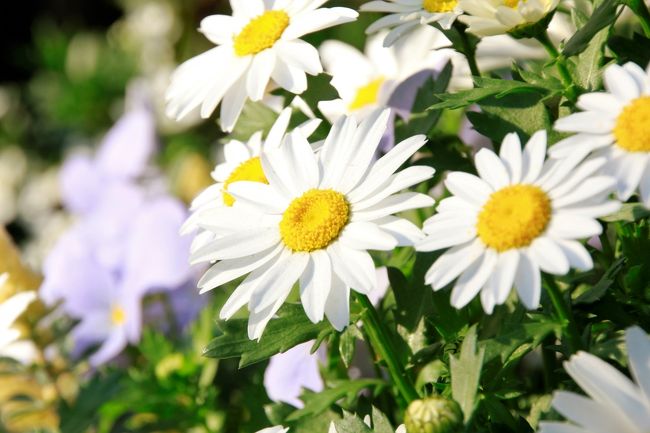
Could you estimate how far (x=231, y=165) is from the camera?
2.38 feet

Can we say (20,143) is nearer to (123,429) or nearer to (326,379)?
(123,429)

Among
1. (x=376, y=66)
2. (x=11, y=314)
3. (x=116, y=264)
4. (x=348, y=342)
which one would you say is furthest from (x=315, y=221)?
(x=116, y=264)

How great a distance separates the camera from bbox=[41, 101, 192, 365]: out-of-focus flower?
114cm

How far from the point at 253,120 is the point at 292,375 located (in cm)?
24

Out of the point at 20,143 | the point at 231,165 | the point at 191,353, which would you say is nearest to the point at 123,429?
the point at 191,353

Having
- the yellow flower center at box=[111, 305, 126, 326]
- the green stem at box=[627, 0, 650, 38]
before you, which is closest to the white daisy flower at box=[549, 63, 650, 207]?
the green stem at box=[627, 0, 650, 38]

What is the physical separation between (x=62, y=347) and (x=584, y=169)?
Answer: 680 mm

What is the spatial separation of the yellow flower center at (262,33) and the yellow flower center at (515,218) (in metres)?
0.24

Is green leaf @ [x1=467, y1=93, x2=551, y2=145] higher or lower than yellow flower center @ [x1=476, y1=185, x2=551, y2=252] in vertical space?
lower

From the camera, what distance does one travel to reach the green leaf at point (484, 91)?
0.63 meters

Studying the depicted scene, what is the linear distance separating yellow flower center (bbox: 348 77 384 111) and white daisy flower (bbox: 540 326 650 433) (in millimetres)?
501

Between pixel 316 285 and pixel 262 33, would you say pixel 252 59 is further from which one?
pixel 316 285

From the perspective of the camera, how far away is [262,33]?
2.29ft

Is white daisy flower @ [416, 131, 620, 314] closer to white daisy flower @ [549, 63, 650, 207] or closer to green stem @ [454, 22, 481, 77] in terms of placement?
white daisy flower @ [549, 63, 650, 207]
